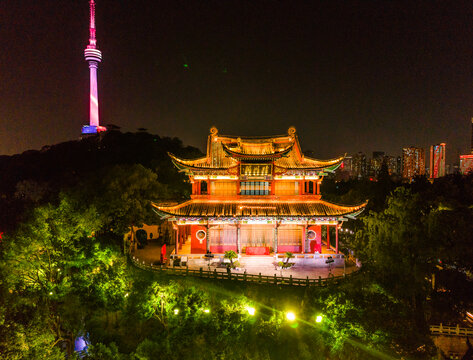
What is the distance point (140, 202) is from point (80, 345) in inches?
454

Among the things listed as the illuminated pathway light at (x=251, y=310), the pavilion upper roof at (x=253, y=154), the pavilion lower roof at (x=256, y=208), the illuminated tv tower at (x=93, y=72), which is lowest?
the illuminated pathway light at (x=251, y=310)

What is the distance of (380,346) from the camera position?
1366 cm

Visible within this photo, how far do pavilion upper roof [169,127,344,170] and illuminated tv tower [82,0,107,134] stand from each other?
74.7 meters

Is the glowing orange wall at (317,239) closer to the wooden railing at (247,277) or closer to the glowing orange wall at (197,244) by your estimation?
the wooden railing at (247,277)

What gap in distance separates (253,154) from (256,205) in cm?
431

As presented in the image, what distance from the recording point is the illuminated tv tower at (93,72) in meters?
90.8

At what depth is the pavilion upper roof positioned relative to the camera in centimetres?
2316

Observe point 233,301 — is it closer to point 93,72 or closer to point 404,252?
point 404,252

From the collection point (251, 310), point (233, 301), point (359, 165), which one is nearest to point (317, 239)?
point (251, 310)

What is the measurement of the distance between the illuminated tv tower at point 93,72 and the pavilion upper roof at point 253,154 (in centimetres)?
7474

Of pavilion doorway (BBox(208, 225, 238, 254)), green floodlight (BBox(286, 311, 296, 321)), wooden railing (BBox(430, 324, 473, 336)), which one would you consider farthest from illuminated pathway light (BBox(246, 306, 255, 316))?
wooden railing (BBox(430, 324, 473, 336))

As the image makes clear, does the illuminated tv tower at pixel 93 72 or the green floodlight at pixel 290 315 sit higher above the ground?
the illuminated tv tower at pixel 93 72

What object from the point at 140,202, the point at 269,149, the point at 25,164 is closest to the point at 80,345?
the point at 140,202

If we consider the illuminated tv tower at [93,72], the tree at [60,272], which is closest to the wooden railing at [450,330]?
the tree at [60,272]
